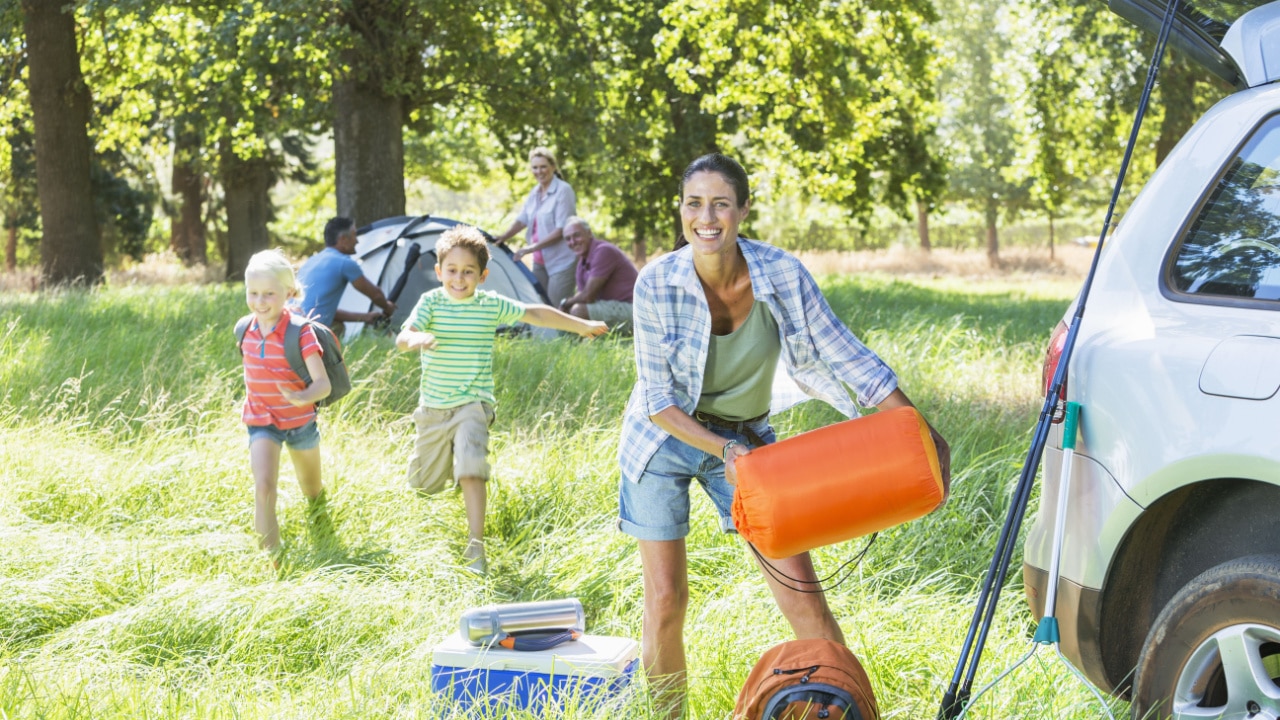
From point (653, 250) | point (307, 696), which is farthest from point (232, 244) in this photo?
point (307, 696)

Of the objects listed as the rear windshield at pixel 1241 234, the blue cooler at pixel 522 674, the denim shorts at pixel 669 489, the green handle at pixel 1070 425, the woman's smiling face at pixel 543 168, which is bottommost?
the blue cooler at pixel 522 674

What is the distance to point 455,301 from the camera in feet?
18.4

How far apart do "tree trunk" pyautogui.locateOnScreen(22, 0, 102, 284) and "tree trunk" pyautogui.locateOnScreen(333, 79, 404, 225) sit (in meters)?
3.82

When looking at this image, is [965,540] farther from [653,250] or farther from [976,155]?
[976,155]

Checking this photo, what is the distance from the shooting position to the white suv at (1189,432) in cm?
263

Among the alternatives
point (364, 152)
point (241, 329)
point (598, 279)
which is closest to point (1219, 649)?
point (241, 329)

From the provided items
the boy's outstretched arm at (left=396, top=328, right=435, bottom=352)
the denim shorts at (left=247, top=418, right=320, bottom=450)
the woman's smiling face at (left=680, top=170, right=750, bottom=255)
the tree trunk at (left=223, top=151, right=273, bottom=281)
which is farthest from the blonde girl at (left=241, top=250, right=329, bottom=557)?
the tree trunk at (left=223, top=151, right=273, bottom=281)

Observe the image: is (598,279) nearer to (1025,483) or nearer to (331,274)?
(331,274)

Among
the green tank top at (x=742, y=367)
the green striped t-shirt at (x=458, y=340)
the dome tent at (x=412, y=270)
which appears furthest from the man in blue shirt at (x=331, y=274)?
the green tank top at (x=742, y=367)

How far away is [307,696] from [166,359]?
5266 millimetres

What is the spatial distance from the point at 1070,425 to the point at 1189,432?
360 millimetres

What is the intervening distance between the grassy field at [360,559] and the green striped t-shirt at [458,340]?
0.57 metres

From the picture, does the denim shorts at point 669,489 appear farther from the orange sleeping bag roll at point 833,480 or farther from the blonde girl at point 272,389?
the blonde girl at point 272,389

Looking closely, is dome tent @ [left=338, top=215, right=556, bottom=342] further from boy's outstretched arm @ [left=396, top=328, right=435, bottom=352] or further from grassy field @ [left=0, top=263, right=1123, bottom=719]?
boy's outstretched arm @ [left=396, top=328, right=435, bottom=352]
